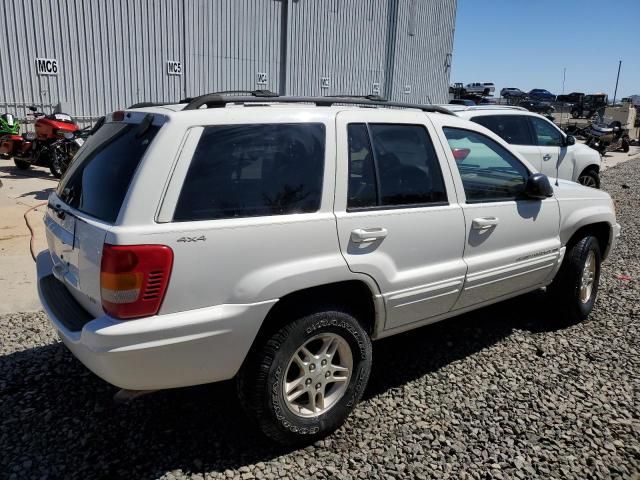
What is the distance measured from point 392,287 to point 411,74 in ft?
70.1

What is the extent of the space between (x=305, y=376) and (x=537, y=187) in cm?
226

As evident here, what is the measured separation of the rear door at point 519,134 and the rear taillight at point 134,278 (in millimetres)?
6470

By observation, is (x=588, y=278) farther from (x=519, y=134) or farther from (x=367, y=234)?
(x=519, y=134)

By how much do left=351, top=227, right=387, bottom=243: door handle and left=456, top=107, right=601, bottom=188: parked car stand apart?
4.72 meters

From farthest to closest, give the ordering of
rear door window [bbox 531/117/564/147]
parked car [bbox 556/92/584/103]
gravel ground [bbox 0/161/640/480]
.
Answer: parked car [bbox 556/92/584/103] < rear door window [bbox 531/117/564/147] < gravel ground [bbox 0/161/640/480]

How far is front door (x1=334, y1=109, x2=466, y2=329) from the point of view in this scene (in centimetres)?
294

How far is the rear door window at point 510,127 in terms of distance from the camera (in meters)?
7.66

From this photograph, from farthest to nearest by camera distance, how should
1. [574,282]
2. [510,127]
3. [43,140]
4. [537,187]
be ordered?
[43,140], [510,127], [574,282], [537,187]

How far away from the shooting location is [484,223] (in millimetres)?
3555

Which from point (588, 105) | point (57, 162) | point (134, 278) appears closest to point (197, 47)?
point (57, 162)

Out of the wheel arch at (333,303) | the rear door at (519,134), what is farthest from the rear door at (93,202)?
the rear door at (519,134)

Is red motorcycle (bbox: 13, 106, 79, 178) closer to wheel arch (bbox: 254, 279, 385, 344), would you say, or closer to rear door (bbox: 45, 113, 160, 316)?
rear door (bbox: 45, 113, 160, 316)

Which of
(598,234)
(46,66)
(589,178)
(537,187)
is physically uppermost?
(46,66)

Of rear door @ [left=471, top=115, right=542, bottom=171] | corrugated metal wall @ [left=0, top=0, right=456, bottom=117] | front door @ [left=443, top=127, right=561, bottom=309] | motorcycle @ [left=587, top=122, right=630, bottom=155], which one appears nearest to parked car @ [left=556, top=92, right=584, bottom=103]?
motorcycle @ [left=587, top=122, right=630, bottom=155]
